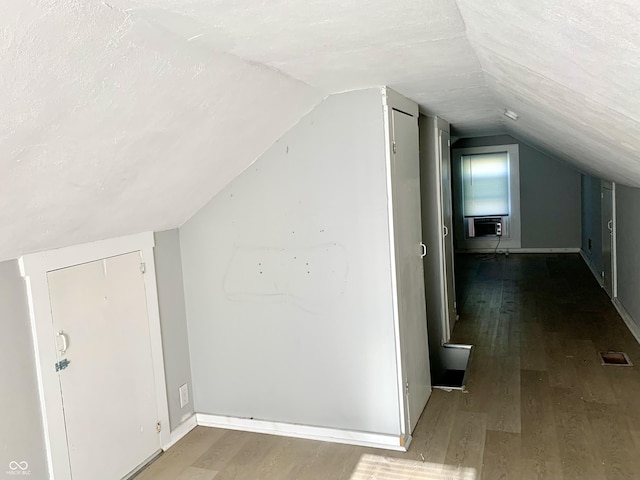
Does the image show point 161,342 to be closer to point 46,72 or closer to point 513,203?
point 46,72

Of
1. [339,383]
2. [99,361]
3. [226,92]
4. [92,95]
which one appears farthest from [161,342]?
[92,95]

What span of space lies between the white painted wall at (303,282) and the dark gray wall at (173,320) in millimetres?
54

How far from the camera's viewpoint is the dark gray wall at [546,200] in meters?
8.59

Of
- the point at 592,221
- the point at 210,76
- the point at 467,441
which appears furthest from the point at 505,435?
the point at 592,221

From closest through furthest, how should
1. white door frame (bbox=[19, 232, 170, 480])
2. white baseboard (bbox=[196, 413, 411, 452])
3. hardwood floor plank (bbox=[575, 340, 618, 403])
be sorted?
1. white door frame (bbox=[19, 232, 170, 480])
2. white baseboard (bbox=[196, 413, 411, 452])
3. hardwood floor plank (bbox=[575, 340, 618, 403])

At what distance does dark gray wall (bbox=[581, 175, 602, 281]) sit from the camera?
21.6 ft

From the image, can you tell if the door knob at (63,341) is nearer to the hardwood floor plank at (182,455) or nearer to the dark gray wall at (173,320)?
the dark gray wall at (173,320)

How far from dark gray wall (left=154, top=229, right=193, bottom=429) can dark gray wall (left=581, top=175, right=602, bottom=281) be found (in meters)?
5.22

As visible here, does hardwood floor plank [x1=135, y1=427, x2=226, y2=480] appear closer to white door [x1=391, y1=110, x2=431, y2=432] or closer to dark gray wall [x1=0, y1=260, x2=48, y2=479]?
dark gray wall [x1=0, y1=260, x2=48, y2=479]

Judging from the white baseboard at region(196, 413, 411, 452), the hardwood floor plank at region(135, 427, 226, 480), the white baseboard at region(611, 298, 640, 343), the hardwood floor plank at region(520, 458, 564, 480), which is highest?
the white baseboard at region(611, 298, 640, 343)

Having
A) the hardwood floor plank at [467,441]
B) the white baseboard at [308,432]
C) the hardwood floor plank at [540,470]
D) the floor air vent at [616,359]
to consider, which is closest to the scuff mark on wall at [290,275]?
the white baseboard at [308,432]

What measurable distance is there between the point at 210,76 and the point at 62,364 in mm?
1462

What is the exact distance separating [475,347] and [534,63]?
320cm

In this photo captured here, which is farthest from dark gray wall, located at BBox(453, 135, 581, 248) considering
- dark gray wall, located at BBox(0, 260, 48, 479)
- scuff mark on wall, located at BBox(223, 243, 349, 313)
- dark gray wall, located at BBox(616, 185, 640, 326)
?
dark gray wall, located at BBox(0, 260, 48, 479)
